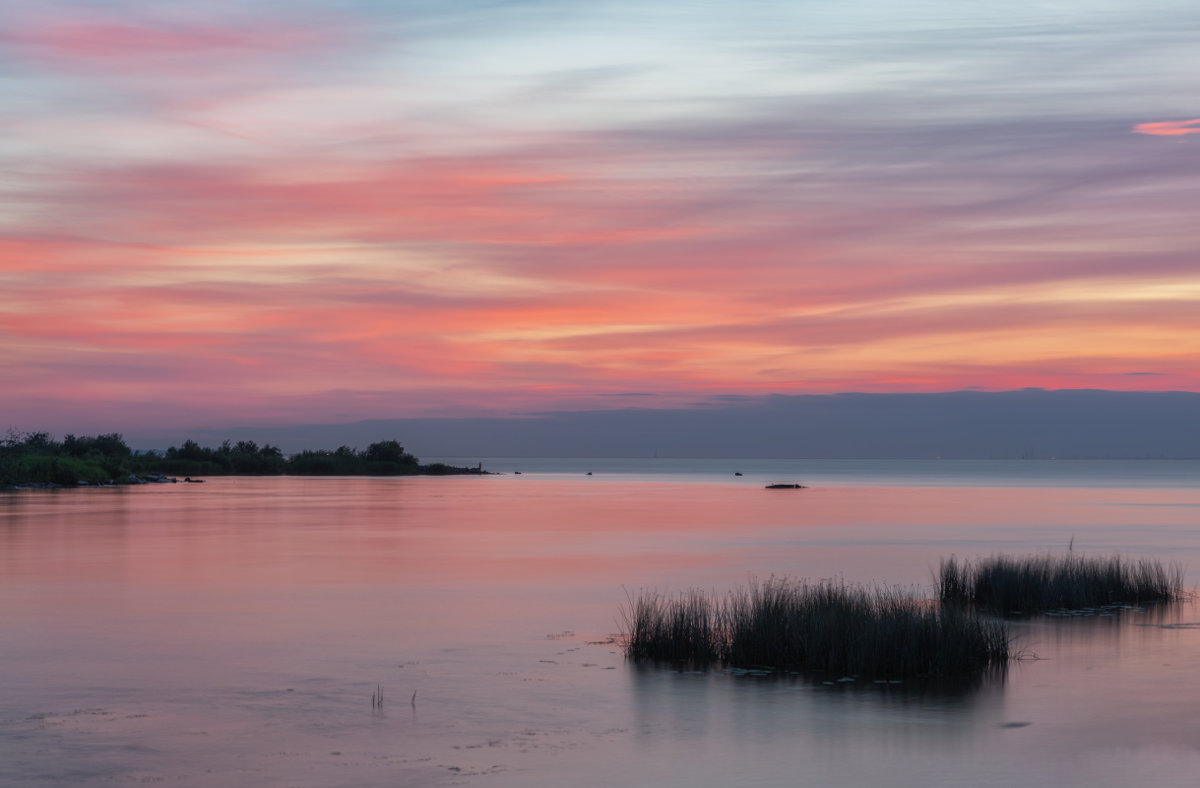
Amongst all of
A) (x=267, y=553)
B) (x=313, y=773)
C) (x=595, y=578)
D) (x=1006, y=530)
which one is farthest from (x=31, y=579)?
(x=1006, y=530)

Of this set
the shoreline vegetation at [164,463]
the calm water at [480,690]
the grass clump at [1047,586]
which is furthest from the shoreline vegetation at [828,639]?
the shoreline vegetation at [164,463]

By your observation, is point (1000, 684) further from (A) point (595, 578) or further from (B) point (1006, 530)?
(B) point (1006, 530)

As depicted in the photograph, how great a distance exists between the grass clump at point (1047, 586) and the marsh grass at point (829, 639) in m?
5.55

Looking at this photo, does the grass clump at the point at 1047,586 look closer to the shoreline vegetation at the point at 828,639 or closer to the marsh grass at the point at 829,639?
the shoreline vegetation at the point at 828,639

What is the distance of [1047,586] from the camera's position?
23312mm

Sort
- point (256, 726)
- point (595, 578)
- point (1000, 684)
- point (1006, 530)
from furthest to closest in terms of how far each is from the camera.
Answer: point (1006, 530) → point (595, 578) → point (1000, 684) → point (256, 726)

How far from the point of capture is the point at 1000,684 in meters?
15.7

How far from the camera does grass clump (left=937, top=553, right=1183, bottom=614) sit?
22906 millimetres

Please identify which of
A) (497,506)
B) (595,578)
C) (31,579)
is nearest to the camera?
(31,579)

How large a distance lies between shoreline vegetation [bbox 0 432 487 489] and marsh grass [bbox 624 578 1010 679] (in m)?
77.3

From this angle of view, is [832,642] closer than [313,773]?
No

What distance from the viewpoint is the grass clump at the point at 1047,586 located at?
2291cm

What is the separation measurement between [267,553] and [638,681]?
2361cm

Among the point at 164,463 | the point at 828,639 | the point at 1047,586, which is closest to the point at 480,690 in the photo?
the point at 828,639
